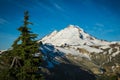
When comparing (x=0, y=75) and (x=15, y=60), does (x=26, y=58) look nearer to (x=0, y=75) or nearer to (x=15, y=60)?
(x=15, y=60)

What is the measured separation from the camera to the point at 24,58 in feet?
95.5

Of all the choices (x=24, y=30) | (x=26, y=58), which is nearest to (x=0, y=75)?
(x=26, y=58)

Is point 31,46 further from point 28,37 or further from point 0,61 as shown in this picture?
point 0,61

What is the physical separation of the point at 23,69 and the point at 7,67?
179 centimetres

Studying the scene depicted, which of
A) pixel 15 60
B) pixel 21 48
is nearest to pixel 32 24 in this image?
pixel 21 48

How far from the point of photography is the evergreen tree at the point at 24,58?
27894 mm

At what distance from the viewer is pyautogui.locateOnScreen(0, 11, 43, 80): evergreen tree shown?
27.9 meters

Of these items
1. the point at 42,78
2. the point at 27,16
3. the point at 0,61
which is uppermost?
the point at 27,16

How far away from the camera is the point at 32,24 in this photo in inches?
1196

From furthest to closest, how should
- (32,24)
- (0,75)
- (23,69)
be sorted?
(32,24) → (23,69) → (0,75)

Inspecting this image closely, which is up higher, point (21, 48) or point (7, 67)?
point (21, 48)

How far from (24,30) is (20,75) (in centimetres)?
548

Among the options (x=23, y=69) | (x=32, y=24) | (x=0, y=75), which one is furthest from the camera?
(x=32, y=24)

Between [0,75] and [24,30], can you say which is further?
[24,30]
